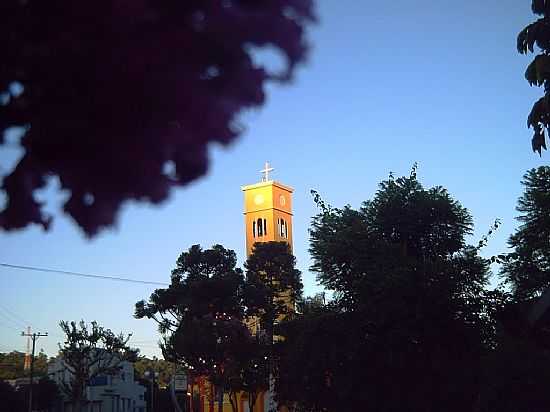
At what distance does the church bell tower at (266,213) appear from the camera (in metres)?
56.6

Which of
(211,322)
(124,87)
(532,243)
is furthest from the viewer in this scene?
(211,322)

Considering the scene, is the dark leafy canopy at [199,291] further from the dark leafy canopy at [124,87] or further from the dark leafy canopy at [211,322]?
the dark leafy canopy at [124,87]

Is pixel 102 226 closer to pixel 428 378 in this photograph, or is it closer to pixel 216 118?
pixel 216 118

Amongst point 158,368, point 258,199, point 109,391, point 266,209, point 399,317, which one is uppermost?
point 258,199

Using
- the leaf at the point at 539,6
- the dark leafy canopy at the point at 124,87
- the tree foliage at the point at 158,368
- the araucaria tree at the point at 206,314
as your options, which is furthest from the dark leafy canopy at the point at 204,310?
the tree foliage at the point at 158,368

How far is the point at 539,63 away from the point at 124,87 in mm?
7182

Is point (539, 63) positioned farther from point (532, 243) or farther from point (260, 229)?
point (260, 229)

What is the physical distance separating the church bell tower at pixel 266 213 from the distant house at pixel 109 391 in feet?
65.0

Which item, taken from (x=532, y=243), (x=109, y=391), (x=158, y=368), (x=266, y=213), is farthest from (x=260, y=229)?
(x=158, y=368)

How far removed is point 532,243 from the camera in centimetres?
2662

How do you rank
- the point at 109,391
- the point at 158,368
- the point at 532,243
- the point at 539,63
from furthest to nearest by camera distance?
1. the point at 158,368
2. the point at 109,391
3. the point at 532,243
4. the point at 539,63

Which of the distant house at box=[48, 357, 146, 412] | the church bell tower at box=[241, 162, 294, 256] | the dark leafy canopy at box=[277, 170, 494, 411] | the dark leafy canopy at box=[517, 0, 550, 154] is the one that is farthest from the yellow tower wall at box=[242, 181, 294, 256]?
the dark leafy canopy at box=[517, 0, 550, 154]

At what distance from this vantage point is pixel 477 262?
67.4ft

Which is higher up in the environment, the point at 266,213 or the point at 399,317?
the point at 266,213
